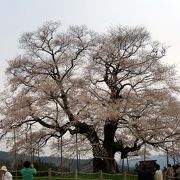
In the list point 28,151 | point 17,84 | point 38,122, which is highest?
point 17,84

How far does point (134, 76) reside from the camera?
3300 centimetres

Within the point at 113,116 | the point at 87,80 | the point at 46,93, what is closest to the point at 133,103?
the point at 113,116

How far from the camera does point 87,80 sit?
3322 cm

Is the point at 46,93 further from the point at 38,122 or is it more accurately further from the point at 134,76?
the point at 134,76

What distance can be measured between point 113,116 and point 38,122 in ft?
19.7

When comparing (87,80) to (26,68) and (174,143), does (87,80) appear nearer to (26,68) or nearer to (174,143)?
(26,68)

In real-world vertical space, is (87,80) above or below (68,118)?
above

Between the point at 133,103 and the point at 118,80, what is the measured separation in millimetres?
2359

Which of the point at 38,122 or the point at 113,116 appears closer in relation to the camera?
the point at 113,116

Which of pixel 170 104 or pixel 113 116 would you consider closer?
pixel 113 116

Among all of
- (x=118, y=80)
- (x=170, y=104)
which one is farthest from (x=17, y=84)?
(x=170, y=104)

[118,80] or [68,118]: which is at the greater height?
[118,80]

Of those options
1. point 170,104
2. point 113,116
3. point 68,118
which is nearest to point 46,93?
point 68,118

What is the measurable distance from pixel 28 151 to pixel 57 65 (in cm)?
660
